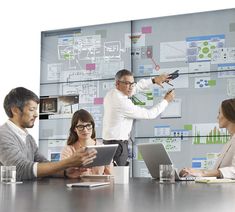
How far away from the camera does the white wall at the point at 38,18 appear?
4621 millimetres

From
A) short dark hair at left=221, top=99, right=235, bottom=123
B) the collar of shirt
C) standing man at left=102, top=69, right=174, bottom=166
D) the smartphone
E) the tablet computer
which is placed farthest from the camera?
the smartphone

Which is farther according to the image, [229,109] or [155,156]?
[229,109]

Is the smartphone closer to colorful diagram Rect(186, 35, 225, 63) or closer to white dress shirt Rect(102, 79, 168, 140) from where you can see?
colorful diagram Rect(186, 35, 225, 63)

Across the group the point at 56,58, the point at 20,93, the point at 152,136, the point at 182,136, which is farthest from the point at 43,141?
the point at 20,93

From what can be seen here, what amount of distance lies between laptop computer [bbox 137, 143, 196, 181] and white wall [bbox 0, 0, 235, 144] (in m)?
2.45

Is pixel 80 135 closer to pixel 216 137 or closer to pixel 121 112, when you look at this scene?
pixel 121 112

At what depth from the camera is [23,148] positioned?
2.48m

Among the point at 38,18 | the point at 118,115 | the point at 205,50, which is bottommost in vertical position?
the point at 118,115

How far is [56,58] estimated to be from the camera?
205 inches

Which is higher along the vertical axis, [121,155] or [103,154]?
[103,154]

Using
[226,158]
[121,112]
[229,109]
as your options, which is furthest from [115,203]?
[121,112]

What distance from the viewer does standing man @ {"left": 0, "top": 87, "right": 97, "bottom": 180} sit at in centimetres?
217

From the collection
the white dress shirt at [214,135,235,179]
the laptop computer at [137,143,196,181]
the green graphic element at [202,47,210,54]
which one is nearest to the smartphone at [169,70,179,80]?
the green graphic element at [202,47,210,54]

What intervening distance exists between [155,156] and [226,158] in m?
0.44
